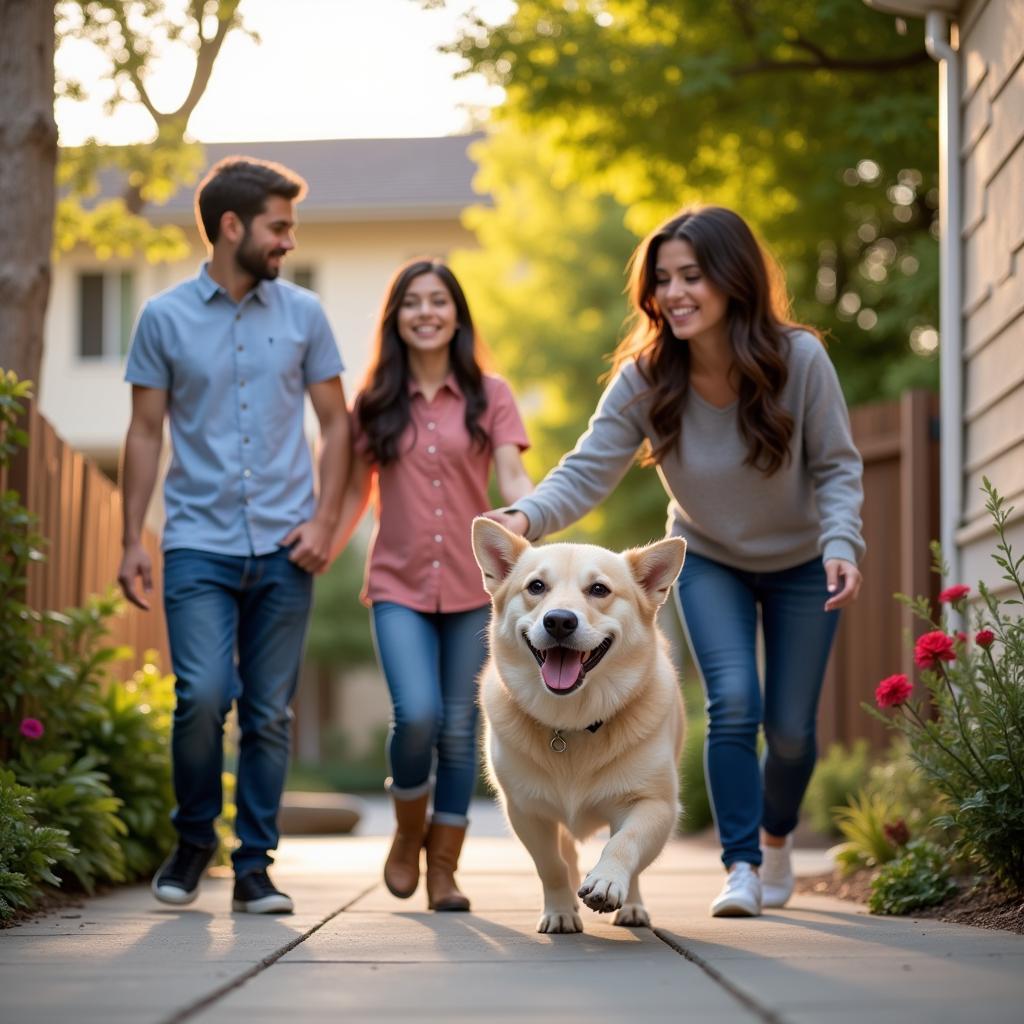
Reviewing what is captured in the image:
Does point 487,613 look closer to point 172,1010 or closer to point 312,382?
point 312,382

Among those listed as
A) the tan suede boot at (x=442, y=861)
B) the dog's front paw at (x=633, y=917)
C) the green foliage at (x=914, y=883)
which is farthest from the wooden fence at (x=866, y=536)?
the green foliage at (x=914, y=883)

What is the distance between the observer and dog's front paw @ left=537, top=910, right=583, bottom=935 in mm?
4230

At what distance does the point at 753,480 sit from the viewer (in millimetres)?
4938

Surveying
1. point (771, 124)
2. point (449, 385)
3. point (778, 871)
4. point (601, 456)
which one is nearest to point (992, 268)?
point (601, 456)

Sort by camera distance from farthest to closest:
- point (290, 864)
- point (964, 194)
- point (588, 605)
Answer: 1. point (290, 864)
2. point (964, 194)
3. point (588, 605)

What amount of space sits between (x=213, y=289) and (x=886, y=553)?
480 centimetres

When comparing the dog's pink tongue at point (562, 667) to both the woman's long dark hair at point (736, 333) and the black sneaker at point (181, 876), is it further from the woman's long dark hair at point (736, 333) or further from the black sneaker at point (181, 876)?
the black sneaker at point (181, 876)

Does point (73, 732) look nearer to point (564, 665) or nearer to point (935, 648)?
point (564, 665)

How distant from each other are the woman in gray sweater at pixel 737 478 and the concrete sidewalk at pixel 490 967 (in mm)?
564

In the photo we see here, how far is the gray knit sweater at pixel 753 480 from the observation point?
4.91 metres

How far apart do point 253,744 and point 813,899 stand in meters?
2.06

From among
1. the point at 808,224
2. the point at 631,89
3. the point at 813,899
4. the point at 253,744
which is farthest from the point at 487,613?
the point at 808,224

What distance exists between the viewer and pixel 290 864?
7.78 metres

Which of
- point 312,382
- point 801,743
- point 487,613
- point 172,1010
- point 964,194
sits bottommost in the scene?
point 172,1010
